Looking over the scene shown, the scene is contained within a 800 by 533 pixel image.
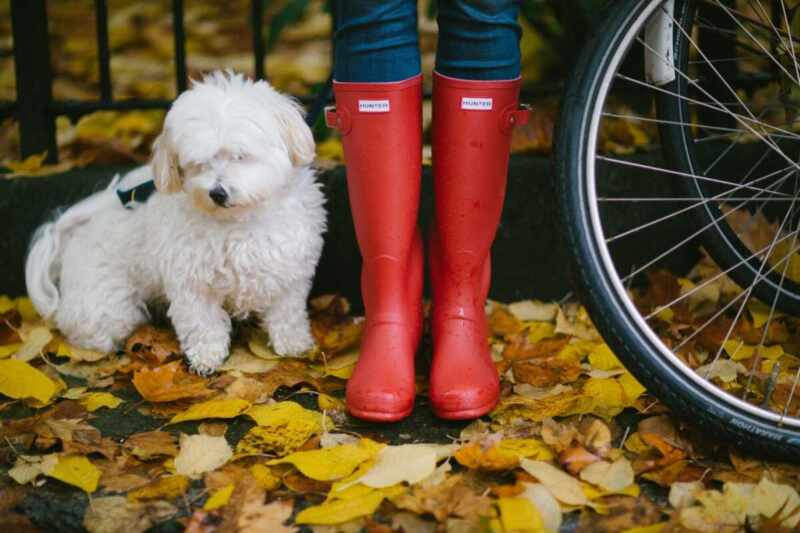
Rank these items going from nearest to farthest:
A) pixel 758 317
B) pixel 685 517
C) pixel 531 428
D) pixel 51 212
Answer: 1. pixel 685 517
2. pixel 531 428
3. pixel 758 317
4. pixel 51 212

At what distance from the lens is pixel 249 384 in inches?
72.5

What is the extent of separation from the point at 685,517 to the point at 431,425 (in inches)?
21.4

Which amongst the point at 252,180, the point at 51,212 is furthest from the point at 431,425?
the point at 51,212

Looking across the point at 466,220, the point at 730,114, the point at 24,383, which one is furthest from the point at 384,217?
the point at 24,383

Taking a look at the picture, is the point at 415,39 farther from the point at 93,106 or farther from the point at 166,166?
the point at 93,106

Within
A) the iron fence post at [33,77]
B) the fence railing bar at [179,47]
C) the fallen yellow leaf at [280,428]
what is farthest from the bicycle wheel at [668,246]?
the iron fence post at [33,77]

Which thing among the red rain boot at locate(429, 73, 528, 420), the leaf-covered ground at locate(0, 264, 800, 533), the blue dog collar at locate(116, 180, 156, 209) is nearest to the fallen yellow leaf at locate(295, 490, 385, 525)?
the leaf-covered ground at locate(0, 264, 800, 533)

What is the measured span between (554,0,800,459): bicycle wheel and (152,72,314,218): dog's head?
66 cm

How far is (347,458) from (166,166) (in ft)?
2.62

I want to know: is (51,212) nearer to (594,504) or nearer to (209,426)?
(209,426)

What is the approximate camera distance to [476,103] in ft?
5.36

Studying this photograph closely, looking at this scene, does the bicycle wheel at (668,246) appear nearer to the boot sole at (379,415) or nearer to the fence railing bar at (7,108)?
the boot sole at (379,415)

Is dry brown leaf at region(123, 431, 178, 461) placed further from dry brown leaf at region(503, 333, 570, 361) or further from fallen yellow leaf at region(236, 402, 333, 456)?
dry brown leaf at region(503, 333, 570, 361)

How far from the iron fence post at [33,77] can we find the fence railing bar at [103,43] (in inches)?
6.6
